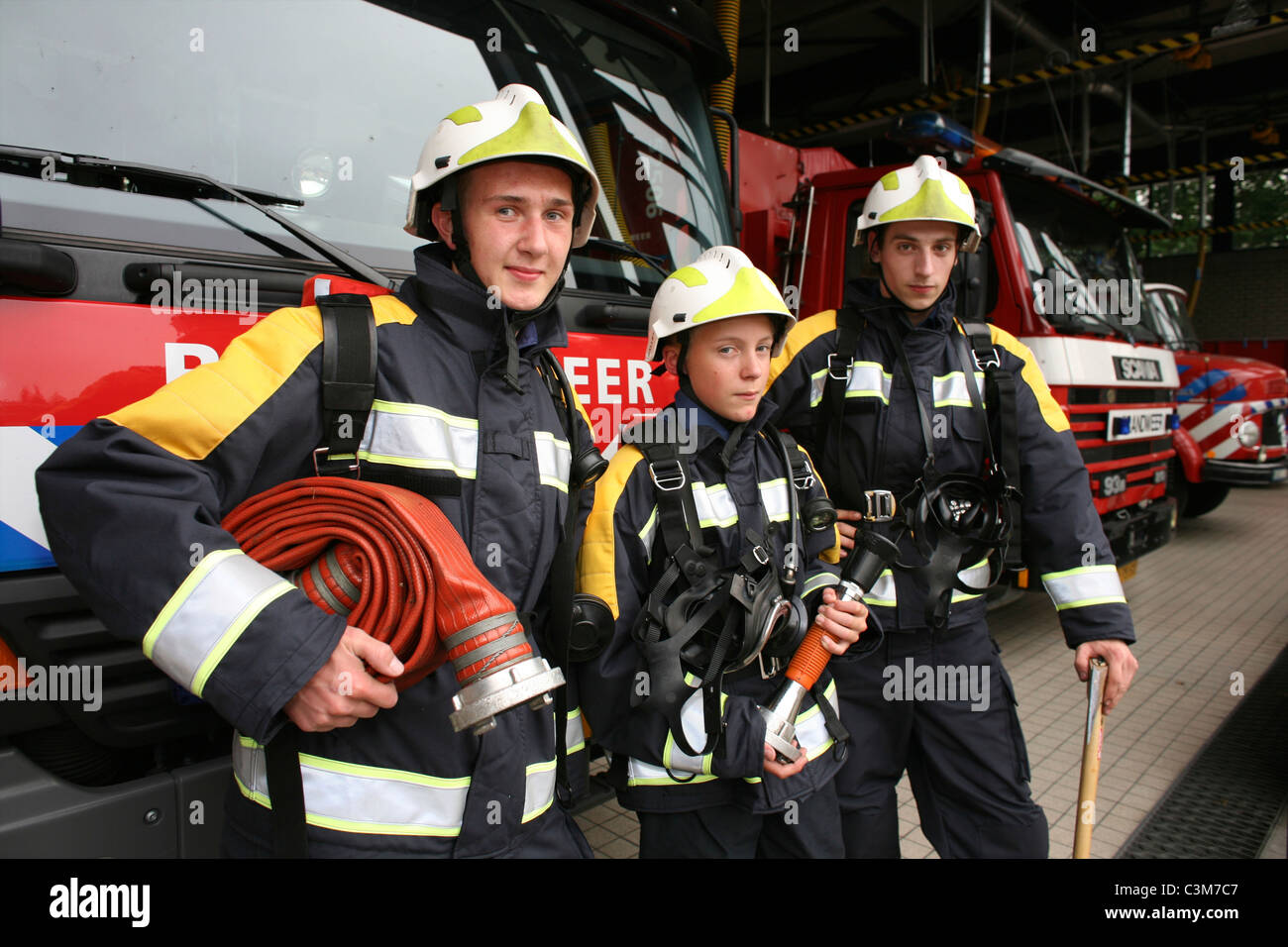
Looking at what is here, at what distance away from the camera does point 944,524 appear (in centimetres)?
A: 209

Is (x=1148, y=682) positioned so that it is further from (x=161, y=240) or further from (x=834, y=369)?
(x=161, y=240)

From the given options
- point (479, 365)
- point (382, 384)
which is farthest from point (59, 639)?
point (479, 365)

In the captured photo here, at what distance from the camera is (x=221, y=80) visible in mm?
1835

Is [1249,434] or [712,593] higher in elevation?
[1249,434]

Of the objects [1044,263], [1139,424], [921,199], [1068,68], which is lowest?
[1139,424]

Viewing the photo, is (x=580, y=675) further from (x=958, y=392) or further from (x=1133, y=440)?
(x=1133, y=440)

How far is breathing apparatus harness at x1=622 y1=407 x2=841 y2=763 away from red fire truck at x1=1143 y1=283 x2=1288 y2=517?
7.41m

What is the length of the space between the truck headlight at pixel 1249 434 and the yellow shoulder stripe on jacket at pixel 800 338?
7449mm

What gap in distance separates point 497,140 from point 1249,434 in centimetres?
876

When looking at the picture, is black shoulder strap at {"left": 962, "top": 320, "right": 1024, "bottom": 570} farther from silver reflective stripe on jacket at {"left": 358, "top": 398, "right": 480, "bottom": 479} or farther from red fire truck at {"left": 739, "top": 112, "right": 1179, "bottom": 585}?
red fire truck at {"left": 739, "top": 112, "right": 1179, "bottom": 585}

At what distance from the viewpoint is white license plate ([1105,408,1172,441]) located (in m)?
4.76

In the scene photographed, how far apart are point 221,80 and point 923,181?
1.74 metres

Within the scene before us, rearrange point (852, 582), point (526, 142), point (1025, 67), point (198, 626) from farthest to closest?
point (1025, 67)
point (852, 582)
point (526, 142)
point (198, 626)

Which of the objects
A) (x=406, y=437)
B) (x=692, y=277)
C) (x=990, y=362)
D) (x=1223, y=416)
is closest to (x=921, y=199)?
(x=990, y=362)
